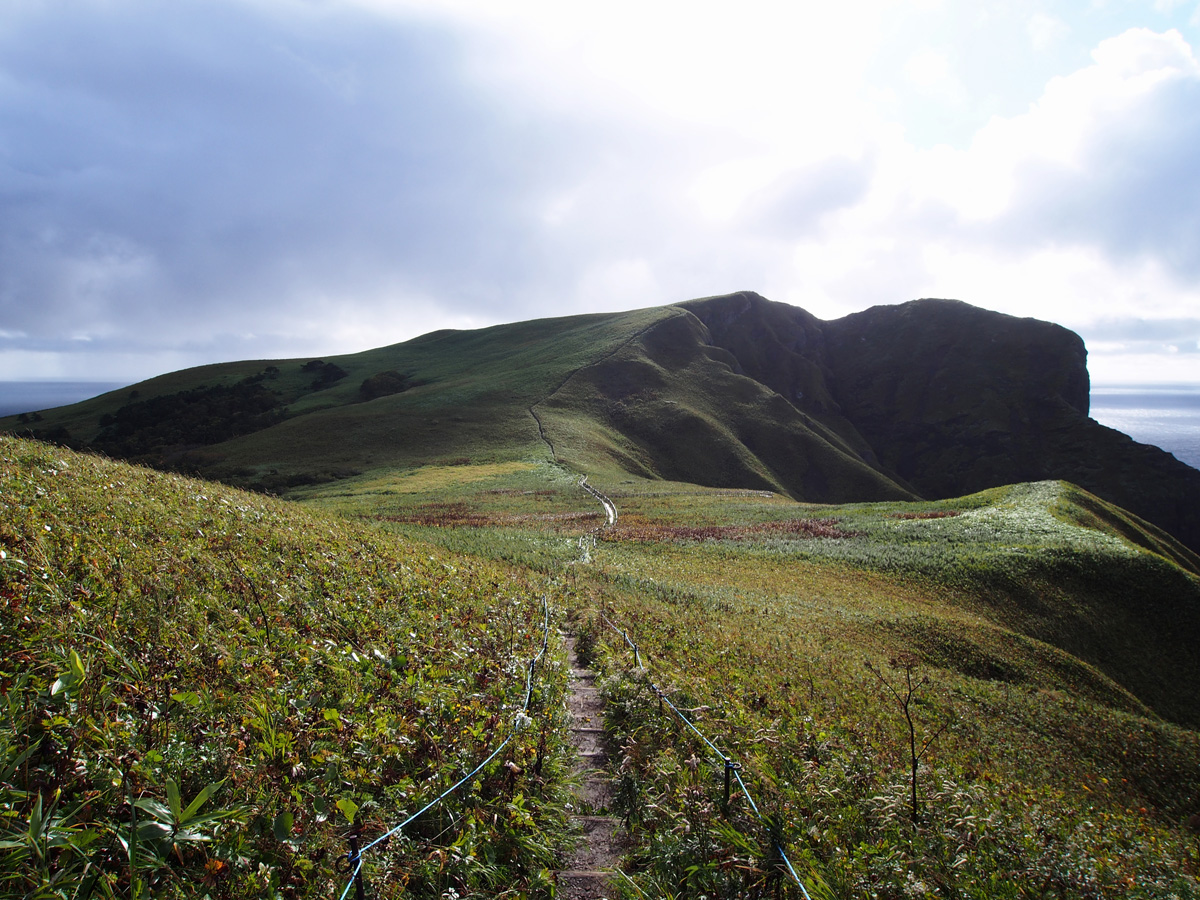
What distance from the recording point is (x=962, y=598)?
88.7 feet

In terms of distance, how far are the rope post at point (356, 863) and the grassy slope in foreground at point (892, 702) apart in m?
2.44

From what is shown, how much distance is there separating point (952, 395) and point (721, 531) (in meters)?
147

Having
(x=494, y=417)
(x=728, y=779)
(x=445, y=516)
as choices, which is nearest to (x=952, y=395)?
(x=494, y=417)

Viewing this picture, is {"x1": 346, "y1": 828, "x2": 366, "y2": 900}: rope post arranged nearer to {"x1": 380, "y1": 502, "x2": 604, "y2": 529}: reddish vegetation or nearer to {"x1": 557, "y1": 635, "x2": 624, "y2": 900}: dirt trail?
{"x1": 557, "y1": 635, "x2": 624, "y2": 900}: dirt trail

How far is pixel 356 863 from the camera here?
3.82 m

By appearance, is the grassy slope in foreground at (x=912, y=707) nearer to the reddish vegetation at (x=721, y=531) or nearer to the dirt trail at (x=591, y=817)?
the dirt trail at (x=591, y=817)

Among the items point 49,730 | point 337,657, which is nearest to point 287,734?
point 49,730

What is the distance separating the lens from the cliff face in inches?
4926

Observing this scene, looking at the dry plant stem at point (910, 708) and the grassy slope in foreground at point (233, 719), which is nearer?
the grassy slope in foreground at point (233, 719)

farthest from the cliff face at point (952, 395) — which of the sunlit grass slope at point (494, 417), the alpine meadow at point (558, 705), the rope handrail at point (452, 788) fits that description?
the rope handrail at point (452, 788)

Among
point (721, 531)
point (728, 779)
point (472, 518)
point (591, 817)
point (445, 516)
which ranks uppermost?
point (728, 779)

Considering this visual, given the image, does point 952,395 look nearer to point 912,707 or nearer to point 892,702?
point 912,707

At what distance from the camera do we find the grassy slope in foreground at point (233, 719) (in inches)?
136

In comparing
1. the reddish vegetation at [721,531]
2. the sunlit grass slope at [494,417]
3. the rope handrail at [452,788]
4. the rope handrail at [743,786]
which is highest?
the sunlit grass slope at [494,417]
